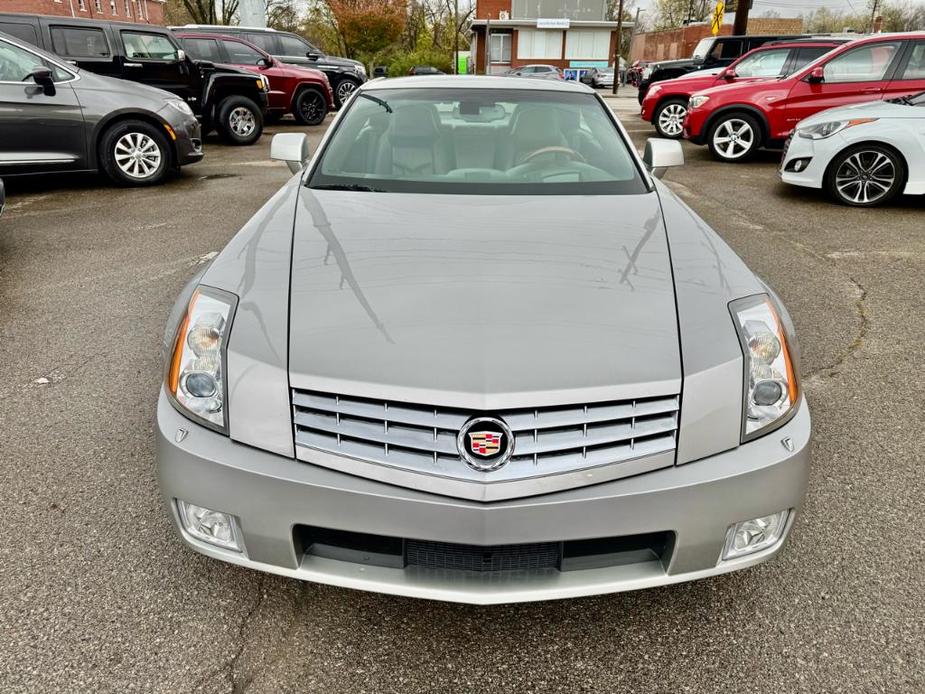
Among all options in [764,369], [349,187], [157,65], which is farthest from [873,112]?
[157,65]

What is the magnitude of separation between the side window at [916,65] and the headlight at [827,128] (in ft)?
10.3

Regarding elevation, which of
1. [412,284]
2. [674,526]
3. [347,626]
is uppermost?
[412,284]

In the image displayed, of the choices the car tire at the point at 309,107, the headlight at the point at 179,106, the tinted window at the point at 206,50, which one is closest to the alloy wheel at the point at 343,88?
the car tire at the point at 309,107

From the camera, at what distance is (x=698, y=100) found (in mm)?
10086

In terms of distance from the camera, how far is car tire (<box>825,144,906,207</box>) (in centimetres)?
704

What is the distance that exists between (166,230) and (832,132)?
6593 millimetres

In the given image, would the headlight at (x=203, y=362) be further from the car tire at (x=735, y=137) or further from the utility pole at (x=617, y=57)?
the utility pole at (x=617, y=57)

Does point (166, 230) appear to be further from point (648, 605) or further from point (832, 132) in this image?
point (832, 132)

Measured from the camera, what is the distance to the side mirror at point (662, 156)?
344 centimetres

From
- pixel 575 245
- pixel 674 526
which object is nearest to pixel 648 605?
pixel 674 526

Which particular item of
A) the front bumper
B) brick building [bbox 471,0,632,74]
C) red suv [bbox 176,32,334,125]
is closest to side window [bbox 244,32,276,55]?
red suv [bbox 176,32,334,125]

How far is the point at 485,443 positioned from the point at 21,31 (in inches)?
427

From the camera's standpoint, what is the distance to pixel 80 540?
2.33 m

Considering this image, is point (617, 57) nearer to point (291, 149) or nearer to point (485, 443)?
point (291, 149)
